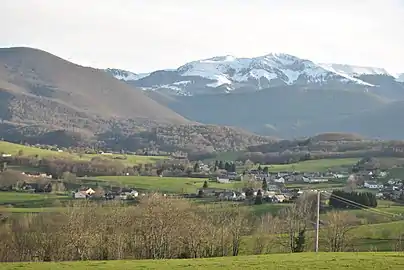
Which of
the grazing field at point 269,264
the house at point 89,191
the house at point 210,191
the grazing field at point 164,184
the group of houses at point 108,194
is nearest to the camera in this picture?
the grazing field at point 269,264

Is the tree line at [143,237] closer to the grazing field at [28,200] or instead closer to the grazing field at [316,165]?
the grazing field at [28,200]

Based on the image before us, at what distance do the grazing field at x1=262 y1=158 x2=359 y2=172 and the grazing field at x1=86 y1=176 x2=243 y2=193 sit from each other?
3558 centimetres

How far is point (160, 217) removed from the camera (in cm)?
5897

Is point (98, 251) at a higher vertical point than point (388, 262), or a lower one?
lower

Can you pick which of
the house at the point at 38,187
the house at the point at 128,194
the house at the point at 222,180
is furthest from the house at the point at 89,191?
the house at the point at 222,180

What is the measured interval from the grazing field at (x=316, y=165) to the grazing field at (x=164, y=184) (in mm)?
35579

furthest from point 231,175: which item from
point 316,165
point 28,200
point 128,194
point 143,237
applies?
point 143,237

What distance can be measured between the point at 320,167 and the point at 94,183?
61.0 meters

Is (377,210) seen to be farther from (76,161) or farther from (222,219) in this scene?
(76,161)

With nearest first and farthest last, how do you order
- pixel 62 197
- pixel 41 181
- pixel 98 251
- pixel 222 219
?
pixel 98 251 → pixel 222 219 → pixel 62 197 → pixel 41 181

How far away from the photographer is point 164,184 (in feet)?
395

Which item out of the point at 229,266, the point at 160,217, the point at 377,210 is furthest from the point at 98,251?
the point at 377,210

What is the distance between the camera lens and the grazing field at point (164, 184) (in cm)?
11500

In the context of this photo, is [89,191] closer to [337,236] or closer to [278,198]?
[278,198]
